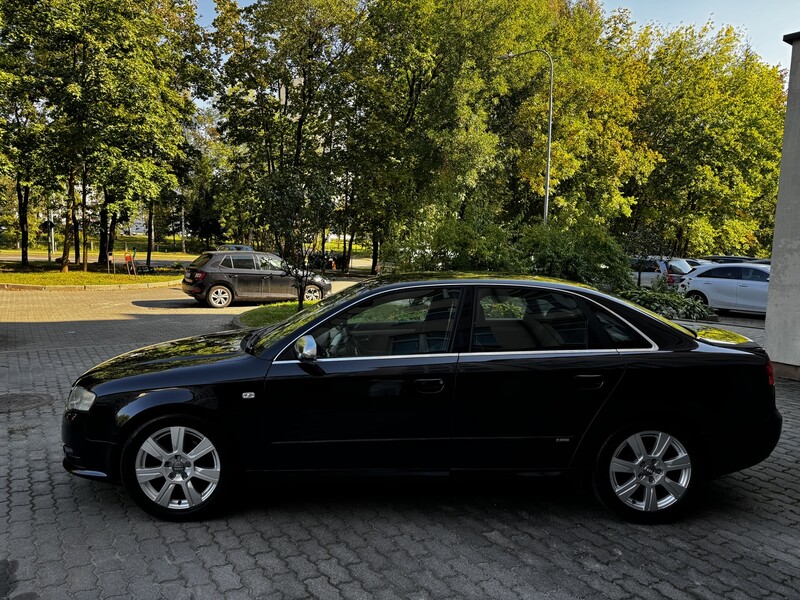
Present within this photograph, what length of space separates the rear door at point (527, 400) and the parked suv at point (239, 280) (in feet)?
42.6

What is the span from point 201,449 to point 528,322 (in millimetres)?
2344

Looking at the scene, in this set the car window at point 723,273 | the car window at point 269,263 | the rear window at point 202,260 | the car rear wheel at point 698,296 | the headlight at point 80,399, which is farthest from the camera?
the car window at point 269,263

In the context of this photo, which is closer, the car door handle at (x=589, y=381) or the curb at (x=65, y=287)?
the car door handle at (x=589, y=381)

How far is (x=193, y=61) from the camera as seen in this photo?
2786 cm

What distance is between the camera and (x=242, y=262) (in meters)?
17.2

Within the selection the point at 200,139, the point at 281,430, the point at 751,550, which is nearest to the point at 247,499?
the point at 281,430

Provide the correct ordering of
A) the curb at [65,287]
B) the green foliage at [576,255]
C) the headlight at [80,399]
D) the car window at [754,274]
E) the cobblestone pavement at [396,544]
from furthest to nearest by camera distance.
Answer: the curb at [65,287], the car window at [754,274], the green foliage at [576,255], the headlight at [80,399], the cobblestone pavement at [396,544]

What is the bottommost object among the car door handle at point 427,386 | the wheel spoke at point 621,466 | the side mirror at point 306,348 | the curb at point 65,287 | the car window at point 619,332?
the curb at point 65,287

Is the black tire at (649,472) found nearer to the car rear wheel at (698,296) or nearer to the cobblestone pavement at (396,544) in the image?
the cobblestone pavement at (396,544)

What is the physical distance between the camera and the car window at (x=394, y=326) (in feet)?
12.6

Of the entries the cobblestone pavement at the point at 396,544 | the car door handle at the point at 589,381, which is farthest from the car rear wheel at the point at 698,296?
the car door handle at the point at 589,381

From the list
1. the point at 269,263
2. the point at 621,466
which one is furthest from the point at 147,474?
the point at 269,263

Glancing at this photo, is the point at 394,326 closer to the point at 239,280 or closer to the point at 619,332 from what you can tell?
the point at 619,332

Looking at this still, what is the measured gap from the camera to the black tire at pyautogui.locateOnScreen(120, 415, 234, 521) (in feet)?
12.0
